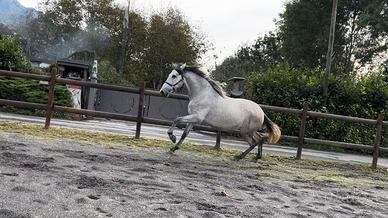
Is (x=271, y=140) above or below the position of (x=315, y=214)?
above

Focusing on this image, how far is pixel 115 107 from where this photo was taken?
25.0 metres

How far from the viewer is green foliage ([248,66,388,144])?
17.7 meters

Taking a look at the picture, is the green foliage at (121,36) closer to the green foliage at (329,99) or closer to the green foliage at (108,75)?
the green foliage at (108,75)

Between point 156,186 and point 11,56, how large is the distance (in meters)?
15.3

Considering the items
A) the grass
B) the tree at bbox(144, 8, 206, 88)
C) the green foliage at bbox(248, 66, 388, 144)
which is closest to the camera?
A: the grass

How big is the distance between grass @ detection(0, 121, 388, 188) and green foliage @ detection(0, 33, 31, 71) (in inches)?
361

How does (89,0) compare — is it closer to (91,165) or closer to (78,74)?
(78,74)

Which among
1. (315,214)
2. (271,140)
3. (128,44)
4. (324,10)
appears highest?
(324,10)

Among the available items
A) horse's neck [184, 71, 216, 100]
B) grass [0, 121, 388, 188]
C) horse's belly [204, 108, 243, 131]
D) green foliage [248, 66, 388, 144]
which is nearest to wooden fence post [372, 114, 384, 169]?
grass [0, 121, 388, 188]

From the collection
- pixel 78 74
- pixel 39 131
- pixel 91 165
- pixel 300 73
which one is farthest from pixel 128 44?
pixel 91 165

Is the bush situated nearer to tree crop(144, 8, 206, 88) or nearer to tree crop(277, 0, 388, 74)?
tree crop(144, 8, 206, 88)

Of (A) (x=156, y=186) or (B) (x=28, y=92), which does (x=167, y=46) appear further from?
(A) (x=156, y=186)

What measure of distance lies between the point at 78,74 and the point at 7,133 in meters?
13.9

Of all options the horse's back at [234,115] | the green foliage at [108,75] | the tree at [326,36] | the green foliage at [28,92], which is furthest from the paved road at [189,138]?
the tree at [326,36]
